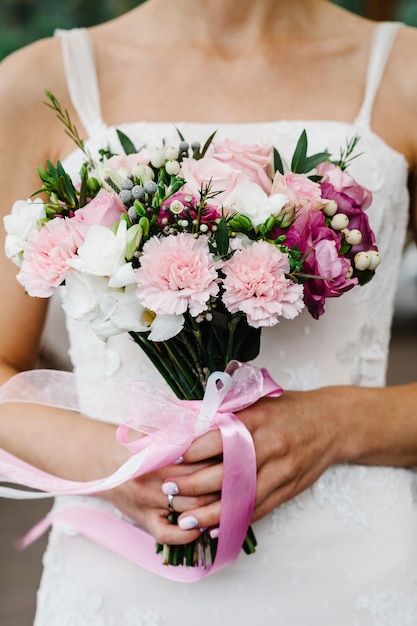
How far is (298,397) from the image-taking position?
156 centimetres

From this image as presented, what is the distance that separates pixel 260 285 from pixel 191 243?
11 centimetres

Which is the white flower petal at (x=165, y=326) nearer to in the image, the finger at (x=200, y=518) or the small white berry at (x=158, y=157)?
the small white berry at (x=158, y=157)

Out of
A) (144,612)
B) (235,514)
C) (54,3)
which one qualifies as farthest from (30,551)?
(235,514)

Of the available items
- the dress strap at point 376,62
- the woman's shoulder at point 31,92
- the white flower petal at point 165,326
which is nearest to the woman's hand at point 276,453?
the white flower petal at point 165,326

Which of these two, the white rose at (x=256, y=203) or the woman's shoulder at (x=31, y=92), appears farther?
the woman's shoulder at (x=31, y=92)

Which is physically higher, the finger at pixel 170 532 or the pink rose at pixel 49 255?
the pink rose at pixel 49 255

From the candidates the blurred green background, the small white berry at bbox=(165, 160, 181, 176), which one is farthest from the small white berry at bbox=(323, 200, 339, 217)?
the blurred green background

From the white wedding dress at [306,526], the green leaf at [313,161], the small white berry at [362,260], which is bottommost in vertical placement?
the white wedding dress at [306,526]

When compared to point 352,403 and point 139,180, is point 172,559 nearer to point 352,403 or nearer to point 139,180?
point 352,403

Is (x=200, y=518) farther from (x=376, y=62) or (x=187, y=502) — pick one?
(x=376, y=62)

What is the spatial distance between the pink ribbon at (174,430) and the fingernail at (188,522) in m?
0.04

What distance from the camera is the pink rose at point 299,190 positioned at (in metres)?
1.24

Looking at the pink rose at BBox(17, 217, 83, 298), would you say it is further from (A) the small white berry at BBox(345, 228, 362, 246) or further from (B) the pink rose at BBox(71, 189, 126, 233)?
(A) the small white berry at BBox(345, 228, 362, 246)

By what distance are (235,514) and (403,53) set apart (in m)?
1.10
